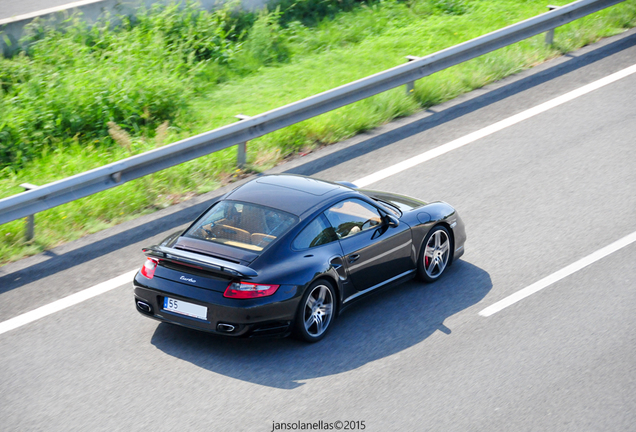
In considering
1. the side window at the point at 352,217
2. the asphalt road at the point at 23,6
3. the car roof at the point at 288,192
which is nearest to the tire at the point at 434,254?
the side window at the point at 352,217

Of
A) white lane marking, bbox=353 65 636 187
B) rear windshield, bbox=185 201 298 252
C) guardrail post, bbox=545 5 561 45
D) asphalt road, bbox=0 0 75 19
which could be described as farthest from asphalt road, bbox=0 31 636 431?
asphalt road, bbox=0 0 75 19

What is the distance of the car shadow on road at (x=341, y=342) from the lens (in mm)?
6648

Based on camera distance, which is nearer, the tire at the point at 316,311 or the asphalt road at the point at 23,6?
the tire at the point at 316,311

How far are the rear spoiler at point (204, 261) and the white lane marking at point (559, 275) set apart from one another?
254cm

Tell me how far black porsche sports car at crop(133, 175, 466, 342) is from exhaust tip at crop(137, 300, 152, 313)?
1cm

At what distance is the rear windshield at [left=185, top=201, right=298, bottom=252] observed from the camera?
272 inches

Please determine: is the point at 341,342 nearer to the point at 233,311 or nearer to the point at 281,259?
the point at 281,259

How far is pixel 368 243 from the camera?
24.8 ft

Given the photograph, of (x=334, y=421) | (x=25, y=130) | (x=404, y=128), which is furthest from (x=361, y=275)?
(x=25, y=130)

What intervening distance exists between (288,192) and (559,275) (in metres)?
3.09

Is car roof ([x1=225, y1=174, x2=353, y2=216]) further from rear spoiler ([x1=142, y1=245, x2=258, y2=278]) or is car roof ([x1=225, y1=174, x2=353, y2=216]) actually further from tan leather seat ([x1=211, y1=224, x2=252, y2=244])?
rear spoiler ([x1=142, y1=245, x2=258, y2=278])

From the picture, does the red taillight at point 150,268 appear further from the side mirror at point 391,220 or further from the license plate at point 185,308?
the side mirror at point 391,220

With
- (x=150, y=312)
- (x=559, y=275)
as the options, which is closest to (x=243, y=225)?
(x=150, y=312)

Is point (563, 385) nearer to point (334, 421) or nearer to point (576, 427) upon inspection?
point (576, 427)
